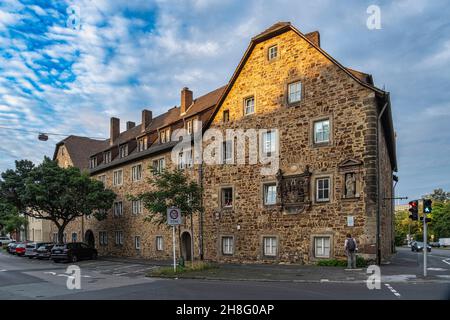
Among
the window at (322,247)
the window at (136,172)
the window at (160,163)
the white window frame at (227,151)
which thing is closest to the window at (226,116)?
the white window frame at (227,151)

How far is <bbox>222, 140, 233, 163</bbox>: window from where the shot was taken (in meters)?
27.0

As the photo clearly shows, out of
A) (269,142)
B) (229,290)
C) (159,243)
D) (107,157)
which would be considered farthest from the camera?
(107,157)

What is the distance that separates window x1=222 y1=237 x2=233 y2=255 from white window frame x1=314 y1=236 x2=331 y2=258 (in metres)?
6.28

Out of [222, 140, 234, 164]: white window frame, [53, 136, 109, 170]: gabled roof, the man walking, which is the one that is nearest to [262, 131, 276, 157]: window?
[222, 140, 234, 164]: white window frame

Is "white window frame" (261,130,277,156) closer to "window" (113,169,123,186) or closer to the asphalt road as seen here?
the asphalt road

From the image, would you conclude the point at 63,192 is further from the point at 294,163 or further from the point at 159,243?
the point at 294,163

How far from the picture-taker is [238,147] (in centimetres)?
2638

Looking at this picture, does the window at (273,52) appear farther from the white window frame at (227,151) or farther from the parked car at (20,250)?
the parked car at (20,250)

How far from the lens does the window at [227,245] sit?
86.4 ft

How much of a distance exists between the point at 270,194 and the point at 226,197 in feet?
12.4

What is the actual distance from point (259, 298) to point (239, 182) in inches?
573

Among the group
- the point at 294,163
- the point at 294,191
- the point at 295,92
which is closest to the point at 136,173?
the point at 294,163

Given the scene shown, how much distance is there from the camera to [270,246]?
945 inches

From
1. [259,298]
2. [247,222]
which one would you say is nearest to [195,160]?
[247,222]
